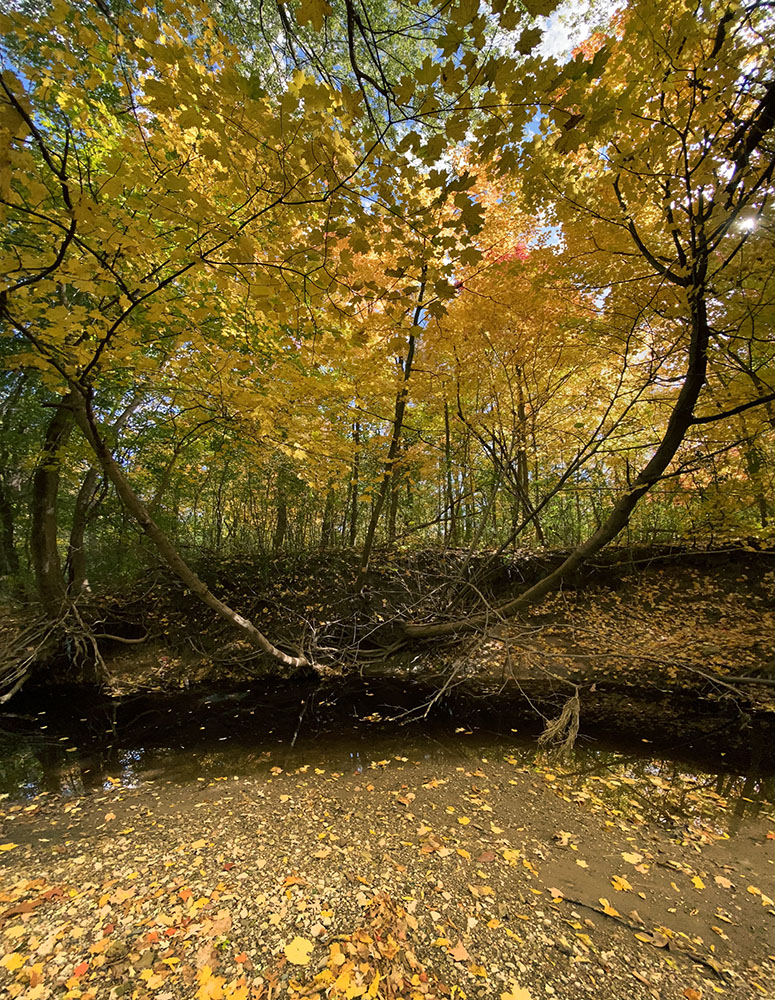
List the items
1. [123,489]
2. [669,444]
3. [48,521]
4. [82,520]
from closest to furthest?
[123,489]
[669,444]
[48,521]
[82,520]

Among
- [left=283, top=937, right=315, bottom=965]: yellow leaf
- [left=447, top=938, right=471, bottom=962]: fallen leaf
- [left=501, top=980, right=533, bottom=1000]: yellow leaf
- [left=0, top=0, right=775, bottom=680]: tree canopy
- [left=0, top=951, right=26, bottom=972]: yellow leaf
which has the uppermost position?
[left=0, top=0, right=775, bottom=680]: tree canopy

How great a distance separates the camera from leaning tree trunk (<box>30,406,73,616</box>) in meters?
6.82

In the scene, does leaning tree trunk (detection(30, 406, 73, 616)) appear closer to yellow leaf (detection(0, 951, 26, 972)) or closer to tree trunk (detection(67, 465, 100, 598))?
tree trunk (detection(67, 465, 100, 598))

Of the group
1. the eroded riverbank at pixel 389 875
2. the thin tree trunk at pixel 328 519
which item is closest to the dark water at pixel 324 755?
the eroded riverbank at pixel 389 875

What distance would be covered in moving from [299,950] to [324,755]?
256 cm

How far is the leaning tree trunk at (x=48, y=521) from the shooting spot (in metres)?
6.82

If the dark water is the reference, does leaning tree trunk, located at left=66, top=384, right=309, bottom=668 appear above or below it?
above

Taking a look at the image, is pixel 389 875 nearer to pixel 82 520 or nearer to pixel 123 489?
pixel 123 489

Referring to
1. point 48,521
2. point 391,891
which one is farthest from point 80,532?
point 391,891

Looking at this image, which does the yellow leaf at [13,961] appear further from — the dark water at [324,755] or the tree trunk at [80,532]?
the tree trunk at [80,532]

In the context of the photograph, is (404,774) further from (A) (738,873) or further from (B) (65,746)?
(B) (65,746)

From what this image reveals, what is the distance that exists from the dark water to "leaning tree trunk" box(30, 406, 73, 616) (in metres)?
1.92

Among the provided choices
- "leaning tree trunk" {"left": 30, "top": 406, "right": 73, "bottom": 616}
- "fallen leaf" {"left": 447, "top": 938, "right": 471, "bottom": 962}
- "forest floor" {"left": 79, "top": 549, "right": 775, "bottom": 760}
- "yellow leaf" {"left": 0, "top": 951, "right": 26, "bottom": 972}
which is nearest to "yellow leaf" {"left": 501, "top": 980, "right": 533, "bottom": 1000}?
"fallen leaf" {"left": 447, "top": 938, "right": 471, "bottom": 962}

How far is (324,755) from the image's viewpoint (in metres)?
4.57
